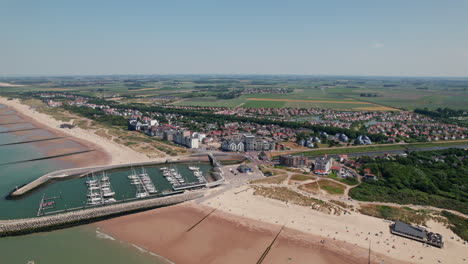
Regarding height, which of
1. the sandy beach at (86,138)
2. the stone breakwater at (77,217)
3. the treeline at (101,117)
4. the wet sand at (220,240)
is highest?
the treeline at (101,117)

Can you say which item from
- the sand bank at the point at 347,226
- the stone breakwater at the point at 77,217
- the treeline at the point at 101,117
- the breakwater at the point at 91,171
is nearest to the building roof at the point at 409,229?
the sand bank at the point at 347,226

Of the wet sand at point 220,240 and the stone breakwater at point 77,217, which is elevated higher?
the stone breakwater at point 77,217

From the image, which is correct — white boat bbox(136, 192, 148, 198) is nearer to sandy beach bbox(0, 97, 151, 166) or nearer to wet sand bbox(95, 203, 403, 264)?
wet sand bbox(95, 203, 403, 264)

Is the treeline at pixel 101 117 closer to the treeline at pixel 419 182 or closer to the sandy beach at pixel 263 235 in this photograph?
the sandy beach at pixel 263 235

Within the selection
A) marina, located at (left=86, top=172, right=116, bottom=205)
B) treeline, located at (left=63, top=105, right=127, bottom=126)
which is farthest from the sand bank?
treeline, located at (left=63, top=105, right=127, bottom=126)

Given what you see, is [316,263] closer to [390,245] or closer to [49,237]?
[390,245]

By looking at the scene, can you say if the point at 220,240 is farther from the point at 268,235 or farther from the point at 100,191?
the point at 100,191

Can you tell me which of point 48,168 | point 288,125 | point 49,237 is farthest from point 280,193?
point 288,125
